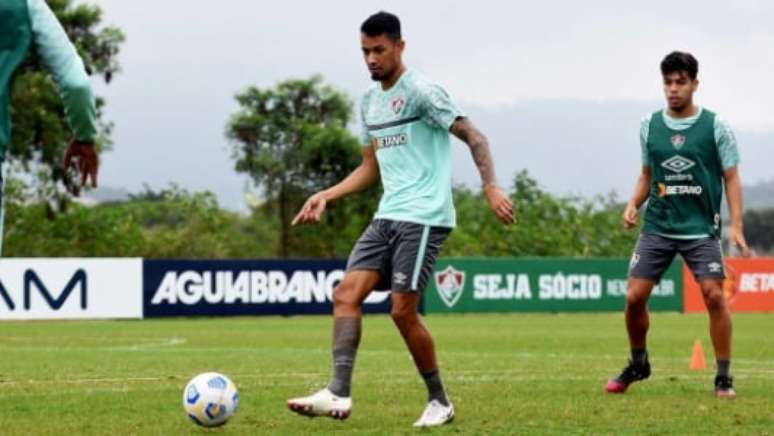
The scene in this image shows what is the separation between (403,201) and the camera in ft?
28.9

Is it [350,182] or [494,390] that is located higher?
[350,182]

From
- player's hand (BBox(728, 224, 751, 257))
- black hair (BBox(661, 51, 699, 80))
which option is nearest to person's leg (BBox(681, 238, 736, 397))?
player's hand (BBox(728, 224, 751, 257))

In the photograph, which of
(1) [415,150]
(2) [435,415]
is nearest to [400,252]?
(1) [415,150]

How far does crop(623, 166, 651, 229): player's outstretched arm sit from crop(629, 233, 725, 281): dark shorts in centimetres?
17

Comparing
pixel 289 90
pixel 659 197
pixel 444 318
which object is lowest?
pixel 444 318

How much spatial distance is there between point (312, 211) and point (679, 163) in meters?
3.37

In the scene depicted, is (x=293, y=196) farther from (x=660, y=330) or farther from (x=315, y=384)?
(x=315, y=384)

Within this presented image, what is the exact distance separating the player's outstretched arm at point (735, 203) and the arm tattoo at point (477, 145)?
118 inches

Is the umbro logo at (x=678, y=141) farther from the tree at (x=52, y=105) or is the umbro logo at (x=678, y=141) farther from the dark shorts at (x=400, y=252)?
the tree at (x=52, y=105)

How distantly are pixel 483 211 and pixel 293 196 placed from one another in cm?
713

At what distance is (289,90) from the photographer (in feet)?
193

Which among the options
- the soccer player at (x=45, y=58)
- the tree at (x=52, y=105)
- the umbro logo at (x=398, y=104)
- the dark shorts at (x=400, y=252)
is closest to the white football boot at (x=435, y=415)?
the dark shorts at (x=400, y=252)

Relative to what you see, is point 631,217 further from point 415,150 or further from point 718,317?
point 415,150

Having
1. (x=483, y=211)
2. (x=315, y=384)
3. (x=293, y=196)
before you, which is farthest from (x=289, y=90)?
(x=315, y=384)
